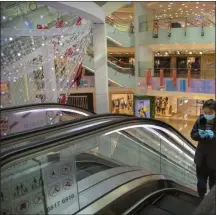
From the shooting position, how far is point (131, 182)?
121 inches

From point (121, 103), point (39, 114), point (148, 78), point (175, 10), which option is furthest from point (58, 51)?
point (175, 10)

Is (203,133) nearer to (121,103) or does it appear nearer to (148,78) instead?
(148,78)

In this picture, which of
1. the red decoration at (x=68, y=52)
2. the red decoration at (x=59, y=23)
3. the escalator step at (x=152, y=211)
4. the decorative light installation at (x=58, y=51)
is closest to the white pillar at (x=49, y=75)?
the decorative light installation at (x=58, y=51)

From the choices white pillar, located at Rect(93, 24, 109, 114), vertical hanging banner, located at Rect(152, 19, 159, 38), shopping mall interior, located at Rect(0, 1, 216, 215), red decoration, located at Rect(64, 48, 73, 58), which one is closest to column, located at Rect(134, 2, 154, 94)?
vertical hanging banner, located at Rect(152, 19, 159, 38)

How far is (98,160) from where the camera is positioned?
11.9 feet

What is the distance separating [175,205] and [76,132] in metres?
1.53

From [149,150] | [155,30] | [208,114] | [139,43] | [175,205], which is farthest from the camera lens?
[139,43]

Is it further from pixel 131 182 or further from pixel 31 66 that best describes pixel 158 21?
pixel 131 182

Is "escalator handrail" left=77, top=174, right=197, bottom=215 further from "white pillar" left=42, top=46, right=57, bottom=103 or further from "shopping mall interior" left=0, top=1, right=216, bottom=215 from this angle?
"white pillar" left=42, top=46, right=57, bottom=103

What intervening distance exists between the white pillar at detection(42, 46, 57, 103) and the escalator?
109 inches

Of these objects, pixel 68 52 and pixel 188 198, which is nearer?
pixel 188 198

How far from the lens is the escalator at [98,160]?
6.07 ft

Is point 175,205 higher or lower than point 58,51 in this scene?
lower

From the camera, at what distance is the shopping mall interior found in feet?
6.31
